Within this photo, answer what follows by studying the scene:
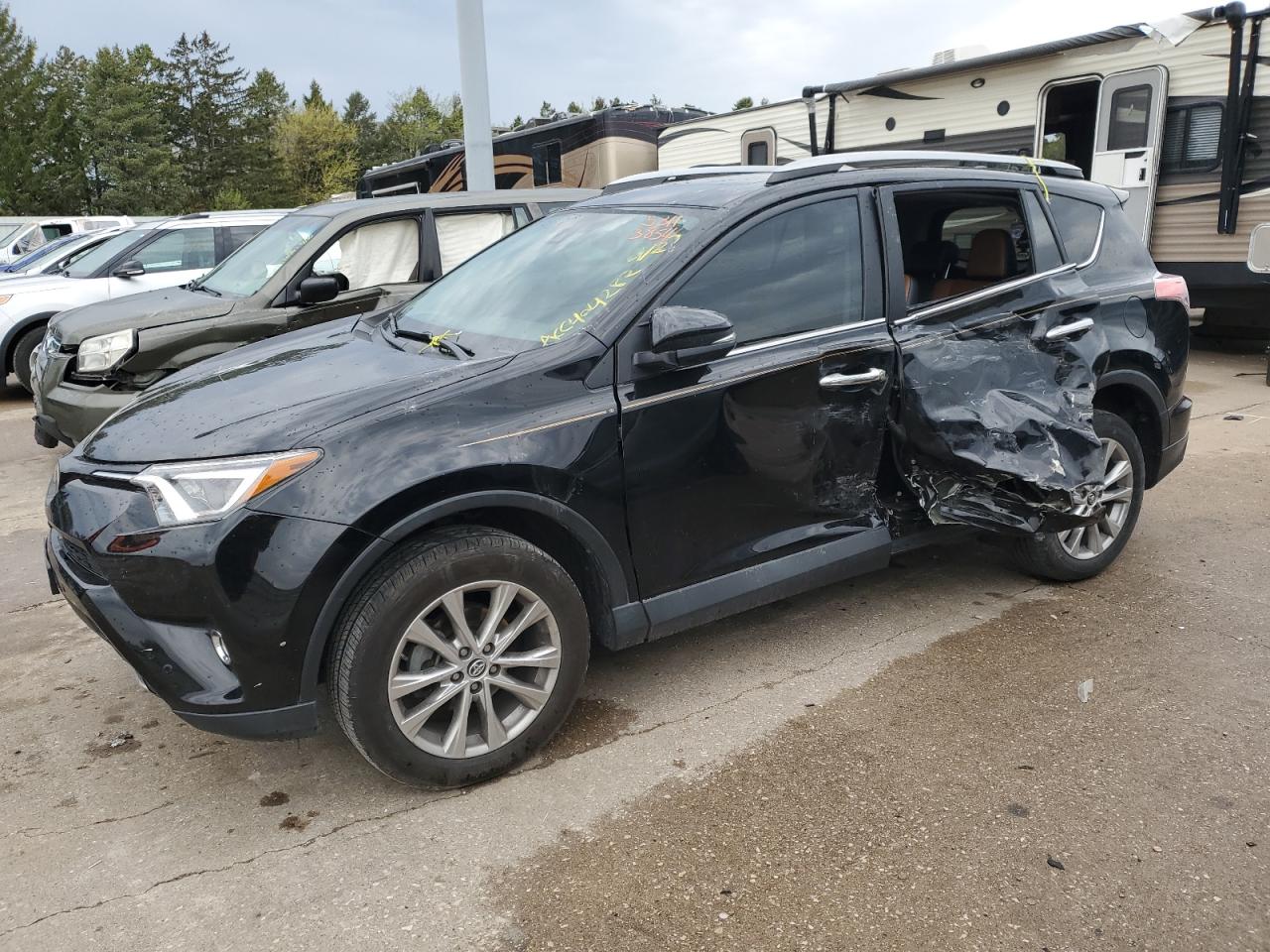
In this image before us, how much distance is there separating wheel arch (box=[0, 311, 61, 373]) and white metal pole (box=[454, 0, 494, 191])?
4199 mm

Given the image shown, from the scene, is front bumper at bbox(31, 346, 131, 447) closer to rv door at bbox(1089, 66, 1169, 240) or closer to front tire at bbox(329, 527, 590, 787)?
front tire at bbox(329, 527, 590, 787)

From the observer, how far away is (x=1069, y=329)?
156 inches

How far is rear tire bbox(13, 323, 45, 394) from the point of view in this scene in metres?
9.06

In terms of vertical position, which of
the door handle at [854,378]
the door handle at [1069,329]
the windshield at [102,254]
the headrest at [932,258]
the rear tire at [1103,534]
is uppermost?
the windshield at [102,254]

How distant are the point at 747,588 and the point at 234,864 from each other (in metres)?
1.78

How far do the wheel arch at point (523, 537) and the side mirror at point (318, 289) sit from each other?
131 inches

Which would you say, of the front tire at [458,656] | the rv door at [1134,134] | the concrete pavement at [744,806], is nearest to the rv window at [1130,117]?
the rv door at [1134,134]

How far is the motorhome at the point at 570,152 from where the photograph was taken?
1425cm

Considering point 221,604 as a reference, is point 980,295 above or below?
above

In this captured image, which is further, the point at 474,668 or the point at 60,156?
the point at 60,156

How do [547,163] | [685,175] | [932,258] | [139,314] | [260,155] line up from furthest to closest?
[260,155] < [547,163] < [139,314] < [932,258] < [685,175]

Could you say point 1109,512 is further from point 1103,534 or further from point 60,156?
point 60,156

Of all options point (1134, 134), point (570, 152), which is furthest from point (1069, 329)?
point (570, 152)

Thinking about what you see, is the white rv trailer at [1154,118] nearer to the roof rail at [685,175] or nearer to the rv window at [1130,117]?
the rv window at [1130,117]
